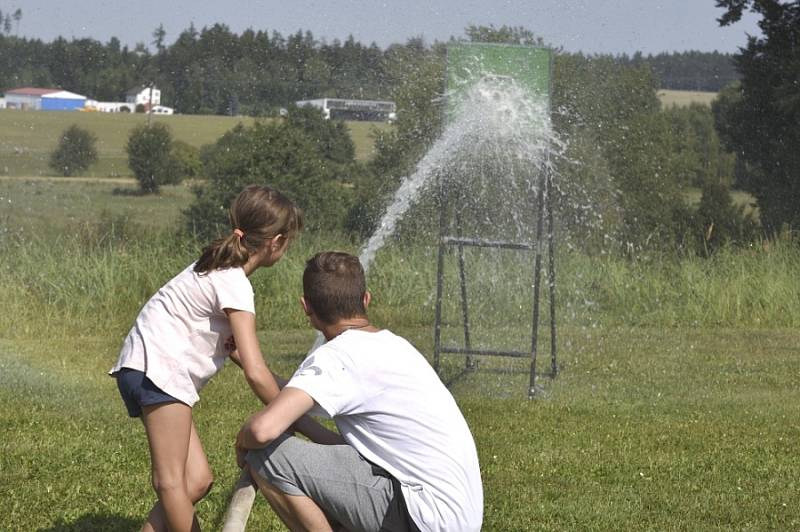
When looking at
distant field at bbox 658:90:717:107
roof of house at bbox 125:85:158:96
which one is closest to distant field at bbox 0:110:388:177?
roof of house at bbox 125:85:158:96

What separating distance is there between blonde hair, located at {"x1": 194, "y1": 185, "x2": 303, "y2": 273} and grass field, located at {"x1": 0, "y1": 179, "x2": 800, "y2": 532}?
4.30 feet

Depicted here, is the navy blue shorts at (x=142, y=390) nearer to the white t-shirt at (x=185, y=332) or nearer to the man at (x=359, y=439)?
the white t-shirt at (x=185, y=332)

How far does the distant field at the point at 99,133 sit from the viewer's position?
16938 mm

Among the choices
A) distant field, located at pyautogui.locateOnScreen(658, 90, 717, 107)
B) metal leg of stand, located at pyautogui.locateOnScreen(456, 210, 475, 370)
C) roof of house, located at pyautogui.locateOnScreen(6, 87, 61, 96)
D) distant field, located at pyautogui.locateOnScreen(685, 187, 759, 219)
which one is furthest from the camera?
distant field, located at pyautogui.locateOnScreen(658, 90, 717, 107)

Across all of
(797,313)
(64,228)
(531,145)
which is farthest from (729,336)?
(64,228)

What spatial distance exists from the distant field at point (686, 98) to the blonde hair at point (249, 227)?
54.7 feet

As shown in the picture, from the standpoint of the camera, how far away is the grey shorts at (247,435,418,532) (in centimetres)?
357

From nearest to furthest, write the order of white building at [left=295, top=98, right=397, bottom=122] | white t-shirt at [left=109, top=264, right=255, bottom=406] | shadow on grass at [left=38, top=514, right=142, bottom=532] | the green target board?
white t-shirt at [left=109, top=264, right=255, bottom=406], shadow on grass at [left=38, top=514, right=142, bottom=532], the green target board, white building at [left=295, top=98, right=397, bottom=122]

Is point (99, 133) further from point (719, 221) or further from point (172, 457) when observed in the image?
point (172, 457)

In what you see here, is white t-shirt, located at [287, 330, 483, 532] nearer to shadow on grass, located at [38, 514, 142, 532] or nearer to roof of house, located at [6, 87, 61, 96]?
shadow on grass, located at [38, 514, 142, 532]

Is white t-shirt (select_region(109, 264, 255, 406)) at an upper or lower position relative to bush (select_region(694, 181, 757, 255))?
upper

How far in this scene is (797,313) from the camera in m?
12.2

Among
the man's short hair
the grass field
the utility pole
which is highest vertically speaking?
the utility pole

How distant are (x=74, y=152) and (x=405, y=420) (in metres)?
14.6
